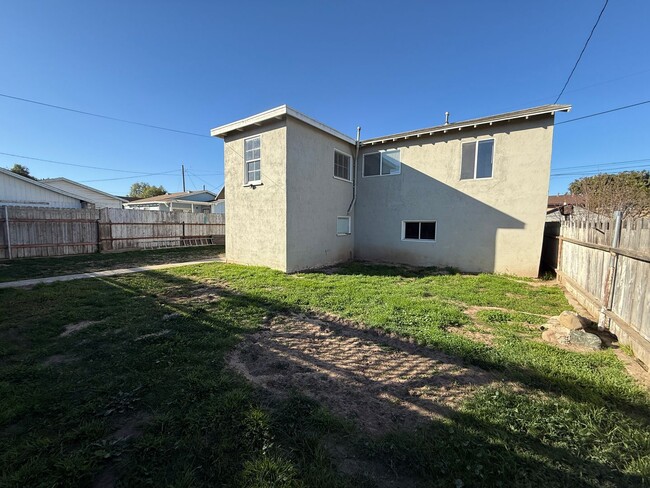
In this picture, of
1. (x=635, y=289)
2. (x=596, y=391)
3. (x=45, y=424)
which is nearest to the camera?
(x=45, y=424)

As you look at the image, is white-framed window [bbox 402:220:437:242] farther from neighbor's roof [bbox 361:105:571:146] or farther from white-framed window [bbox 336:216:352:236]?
neighbor's roof [bbox 361:105:571:146]

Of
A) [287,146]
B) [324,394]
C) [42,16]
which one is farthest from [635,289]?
[42,16]

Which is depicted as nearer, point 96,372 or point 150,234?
point 96,372

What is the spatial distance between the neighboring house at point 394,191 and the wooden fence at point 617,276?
2.93 metres

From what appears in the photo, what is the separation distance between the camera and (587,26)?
6828mm

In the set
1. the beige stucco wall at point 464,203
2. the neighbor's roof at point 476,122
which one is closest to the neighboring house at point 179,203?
the beige stucco wall at point 464,203

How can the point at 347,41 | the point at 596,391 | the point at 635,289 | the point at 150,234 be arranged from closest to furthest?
1. the point at 596,391
2. the point at 635,289
3. the point at 347,41
4. the point at 150,234

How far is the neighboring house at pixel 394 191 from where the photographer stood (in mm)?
8602

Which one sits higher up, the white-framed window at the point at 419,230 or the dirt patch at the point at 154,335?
the white-framed window at the point at 419,230

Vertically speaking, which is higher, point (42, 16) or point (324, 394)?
point (42, 16)

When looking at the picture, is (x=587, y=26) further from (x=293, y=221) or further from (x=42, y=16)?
(x=42, y=16)

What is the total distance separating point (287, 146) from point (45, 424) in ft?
25.5

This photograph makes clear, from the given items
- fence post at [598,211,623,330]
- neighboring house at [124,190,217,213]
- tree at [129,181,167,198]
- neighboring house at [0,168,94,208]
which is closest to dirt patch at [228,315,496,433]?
fence post at [598,211,623,330]

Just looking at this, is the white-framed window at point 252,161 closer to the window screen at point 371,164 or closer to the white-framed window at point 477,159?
the window screen at point 371,164
